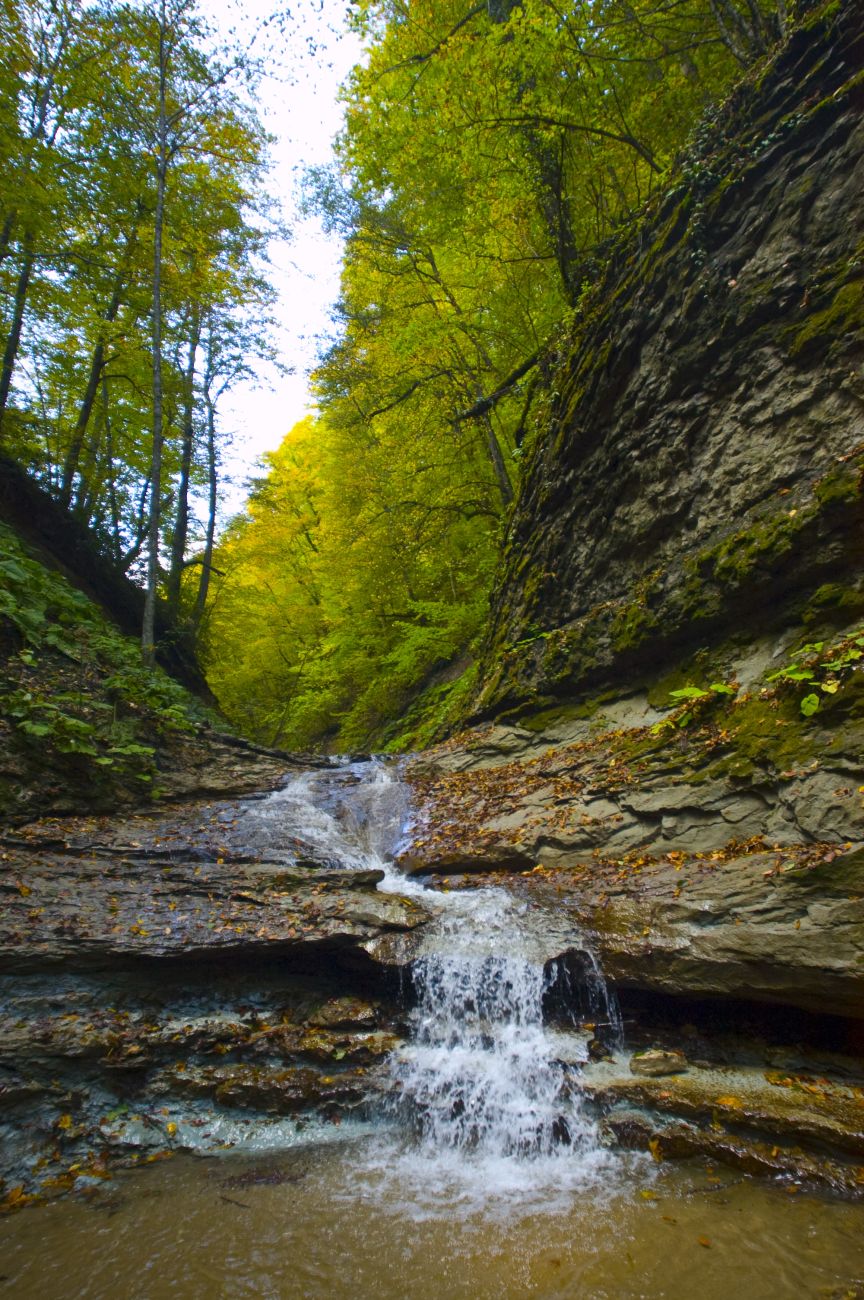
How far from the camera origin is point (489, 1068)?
4.23 m

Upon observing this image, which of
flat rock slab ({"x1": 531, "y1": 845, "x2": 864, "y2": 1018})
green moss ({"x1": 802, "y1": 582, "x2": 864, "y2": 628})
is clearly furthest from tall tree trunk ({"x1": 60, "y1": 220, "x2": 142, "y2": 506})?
green moss ({"x1": 802, "y1": 582, "x2": 864, "y2": 628})

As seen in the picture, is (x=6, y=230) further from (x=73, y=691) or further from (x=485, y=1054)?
(x=485, y=1054)

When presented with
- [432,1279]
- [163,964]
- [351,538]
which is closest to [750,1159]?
[432,1279]

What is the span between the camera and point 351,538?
16219mm

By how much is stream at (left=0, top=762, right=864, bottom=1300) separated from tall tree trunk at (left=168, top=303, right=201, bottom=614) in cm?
1384

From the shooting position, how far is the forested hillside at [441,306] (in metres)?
9.20

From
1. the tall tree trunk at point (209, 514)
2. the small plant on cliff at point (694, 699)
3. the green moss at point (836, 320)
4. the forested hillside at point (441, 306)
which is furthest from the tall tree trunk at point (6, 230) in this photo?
the small plant on cliff at point (694, 699)

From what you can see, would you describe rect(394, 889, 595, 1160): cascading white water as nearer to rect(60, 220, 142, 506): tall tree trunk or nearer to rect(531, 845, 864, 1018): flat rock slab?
rect(531, 845, 864, 1018): flat rock slab

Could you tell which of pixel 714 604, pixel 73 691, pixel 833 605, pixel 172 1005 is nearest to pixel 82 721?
pixel 73 691

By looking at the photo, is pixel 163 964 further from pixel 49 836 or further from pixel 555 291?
pixel 555 291

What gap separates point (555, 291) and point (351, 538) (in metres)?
7.57

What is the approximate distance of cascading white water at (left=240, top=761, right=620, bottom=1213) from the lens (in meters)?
3.59

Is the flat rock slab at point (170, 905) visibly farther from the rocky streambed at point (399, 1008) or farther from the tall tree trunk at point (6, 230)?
the tall tree trunk at point (6, 230)

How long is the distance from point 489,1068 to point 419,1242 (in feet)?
4.29
